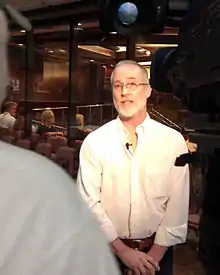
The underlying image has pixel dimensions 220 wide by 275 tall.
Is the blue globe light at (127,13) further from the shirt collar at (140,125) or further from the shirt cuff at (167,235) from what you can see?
the shirt cuff at (167,235)

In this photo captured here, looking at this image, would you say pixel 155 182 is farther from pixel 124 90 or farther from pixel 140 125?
pixel 124 90

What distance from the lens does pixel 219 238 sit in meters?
1.37

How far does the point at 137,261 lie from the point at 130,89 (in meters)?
0.56

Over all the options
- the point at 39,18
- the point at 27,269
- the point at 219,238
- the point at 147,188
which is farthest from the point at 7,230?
the point at 39,18

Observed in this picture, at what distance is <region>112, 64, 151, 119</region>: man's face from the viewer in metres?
2.00

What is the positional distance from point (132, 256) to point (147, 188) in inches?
8.4

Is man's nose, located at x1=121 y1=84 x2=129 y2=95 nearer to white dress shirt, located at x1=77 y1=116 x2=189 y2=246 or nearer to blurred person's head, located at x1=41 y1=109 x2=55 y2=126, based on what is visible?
white dress shirt, located at x1=77 y1=116 x2=189 y2=246

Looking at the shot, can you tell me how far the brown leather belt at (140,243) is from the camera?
1.89m

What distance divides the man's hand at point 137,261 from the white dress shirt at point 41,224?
136 centimetres

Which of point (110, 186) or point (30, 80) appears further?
point (30, 80)

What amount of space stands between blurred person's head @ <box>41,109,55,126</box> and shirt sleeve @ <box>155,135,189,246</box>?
4329 mm

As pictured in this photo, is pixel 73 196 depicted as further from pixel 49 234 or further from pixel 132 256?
pixel 132 256

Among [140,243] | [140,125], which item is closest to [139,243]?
[140,243]

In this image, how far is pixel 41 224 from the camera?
50 cm
